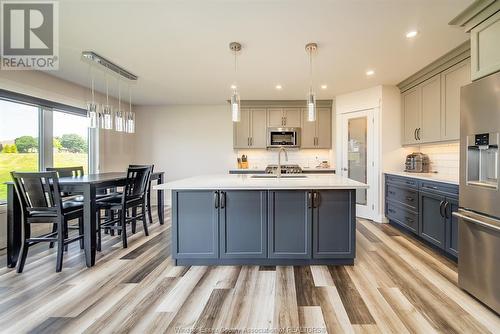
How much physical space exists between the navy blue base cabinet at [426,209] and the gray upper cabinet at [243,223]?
80.9 inches

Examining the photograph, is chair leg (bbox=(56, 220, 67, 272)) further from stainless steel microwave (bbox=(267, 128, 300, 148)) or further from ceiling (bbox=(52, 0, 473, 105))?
stainless steel microwave (bbox=(267, 128, 300, 148))

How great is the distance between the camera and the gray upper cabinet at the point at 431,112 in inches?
132

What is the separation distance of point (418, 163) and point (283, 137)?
2.55 meters

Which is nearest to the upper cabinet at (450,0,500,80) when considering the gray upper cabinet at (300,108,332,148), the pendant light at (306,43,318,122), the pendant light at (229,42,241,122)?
the pendant light at (306,43,318,122)

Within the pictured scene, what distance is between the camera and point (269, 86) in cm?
434

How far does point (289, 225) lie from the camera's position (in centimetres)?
256

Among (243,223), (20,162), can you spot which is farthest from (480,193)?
(20,162)

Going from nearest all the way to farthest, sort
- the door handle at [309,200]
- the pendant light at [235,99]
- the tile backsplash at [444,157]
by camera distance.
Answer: the pendant light at [235,99]
the door handle at [309,200]
the tile backsplash at [444,157]

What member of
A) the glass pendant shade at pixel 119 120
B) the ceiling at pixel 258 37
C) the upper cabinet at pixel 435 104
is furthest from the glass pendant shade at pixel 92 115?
the upper cabinet at pixel 435 104

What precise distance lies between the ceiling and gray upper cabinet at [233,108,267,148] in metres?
1.40

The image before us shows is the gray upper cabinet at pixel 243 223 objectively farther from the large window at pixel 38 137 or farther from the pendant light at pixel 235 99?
the large window at pixel 38 137

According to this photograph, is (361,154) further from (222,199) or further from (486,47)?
(222,199)

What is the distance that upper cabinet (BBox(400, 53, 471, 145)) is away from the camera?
3.01 m

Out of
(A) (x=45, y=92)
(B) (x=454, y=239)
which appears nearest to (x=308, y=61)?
(B) (x=454, y=239)
